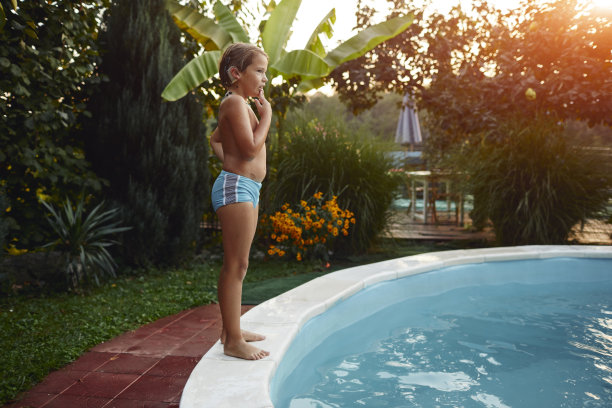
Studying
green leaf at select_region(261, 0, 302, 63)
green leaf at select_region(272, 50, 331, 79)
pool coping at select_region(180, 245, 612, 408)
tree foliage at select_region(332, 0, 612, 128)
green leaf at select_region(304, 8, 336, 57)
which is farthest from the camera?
green leaf at select_region(304, 8, 336, 57)

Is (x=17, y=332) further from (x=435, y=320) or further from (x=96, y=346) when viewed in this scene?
(x=435, y=320)

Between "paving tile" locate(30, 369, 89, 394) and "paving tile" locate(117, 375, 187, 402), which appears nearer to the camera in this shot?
"paving tile" locate(117, 375, 187, 402)

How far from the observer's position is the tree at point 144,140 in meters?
5.21

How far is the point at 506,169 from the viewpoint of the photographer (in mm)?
6559

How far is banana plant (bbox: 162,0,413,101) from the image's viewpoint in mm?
5773

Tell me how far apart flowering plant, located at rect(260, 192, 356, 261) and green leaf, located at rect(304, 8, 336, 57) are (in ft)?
7.57

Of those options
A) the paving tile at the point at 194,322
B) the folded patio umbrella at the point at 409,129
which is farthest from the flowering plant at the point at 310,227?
the folded patio umbrella at the point at 409,129

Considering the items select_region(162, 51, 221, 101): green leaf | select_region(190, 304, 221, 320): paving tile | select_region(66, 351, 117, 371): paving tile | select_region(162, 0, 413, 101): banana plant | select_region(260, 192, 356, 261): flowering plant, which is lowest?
select_region(66, 351, 117, 371): paving tile

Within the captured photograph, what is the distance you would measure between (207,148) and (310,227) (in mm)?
1624

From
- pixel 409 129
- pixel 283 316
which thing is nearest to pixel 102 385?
pixel 283 316

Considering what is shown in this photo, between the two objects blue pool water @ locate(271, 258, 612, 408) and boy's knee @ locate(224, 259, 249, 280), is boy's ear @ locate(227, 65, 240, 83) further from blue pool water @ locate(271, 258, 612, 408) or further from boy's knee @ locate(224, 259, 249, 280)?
blue pool water @ locate(271, 258, 612, 408)

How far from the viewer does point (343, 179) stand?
20.9 feet

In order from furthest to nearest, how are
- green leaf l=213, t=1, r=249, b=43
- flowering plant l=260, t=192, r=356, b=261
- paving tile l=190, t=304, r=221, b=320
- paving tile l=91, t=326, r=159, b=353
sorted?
1. green leaf l=213, t=1, r=249, b=43
2. flowering plant l=260, t=192, r=356, b=261
3. paving tile l=190, t=304, r=221, b=320
4. paving tile l=91, t=326, r=159, b=353

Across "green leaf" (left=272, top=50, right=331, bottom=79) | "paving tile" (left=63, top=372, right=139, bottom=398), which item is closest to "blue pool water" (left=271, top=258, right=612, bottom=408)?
"paving tile" (left=63, top=372, right=139, bottom=398)
